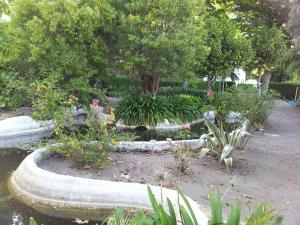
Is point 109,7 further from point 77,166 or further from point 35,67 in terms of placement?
point 77,166

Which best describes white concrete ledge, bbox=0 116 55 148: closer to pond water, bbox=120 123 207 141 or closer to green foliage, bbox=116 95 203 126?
pond water, bbox=120 123 207 141

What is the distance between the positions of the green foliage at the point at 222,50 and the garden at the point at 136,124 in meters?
0.07

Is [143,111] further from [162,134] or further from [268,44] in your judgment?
[268,44]

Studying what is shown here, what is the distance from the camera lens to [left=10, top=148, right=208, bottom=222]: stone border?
5.97 m

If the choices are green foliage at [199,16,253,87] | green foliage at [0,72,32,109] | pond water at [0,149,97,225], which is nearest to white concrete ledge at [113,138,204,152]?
pond water at [0,149,97,225]

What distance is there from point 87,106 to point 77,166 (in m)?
6.40

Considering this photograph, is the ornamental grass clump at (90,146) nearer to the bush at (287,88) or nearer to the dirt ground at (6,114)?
the dirt ground at (6,114)

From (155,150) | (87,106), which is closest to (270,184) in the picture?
(155,150)

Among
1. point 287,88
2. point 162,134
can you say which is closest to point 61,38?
point 162,134

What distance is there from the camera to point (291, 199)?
627cm

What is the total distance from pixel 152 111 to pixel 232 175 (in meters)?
6.39

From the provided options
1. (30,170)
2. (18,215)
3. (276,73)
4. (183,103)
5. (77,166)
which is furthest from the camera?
(276,73)

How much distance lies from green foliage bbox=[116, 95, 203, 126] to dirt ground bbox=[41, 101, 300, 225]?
4283mm

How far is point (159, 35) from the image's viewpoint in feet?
44.4
